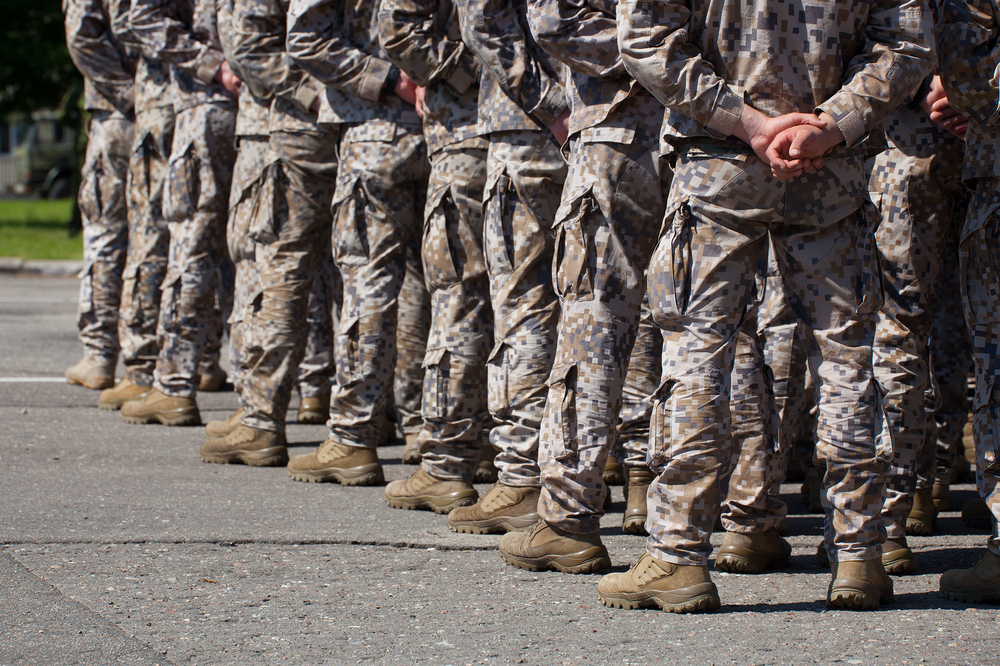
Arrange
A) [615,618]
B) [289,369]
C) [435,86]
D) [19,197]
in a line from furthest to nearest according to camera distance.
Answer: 1. [19,197]
2. [289,369]
3. [435,86]
4. [615,618]

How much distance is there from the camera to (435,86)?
480 centimetres

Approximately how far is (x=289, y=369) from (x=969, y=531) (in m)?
3.10

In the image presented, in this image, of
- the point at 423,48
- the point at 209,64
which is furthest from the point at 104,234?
the point at 423,48

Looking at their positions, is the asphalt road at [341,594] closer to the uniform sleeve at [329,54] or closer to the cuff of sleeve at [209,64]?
the uniform sleeve at [329,54]

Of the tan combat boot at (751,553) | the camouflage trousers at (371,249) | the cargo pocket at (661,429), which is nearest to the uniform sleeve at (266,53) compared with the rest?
the camouflage trousers at (371,249)

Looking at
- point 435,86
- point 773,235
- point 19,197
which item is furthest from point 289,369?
point 19,197

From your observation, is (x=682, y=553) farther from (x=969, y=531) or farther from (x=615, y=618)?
(x=969, y=531)

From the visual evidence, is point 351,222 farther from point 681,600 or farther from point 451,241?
point 681,600

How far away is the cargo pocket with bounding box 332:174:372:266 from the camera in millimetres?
5109

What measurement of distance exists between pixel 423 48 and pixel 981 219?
2.22 meters

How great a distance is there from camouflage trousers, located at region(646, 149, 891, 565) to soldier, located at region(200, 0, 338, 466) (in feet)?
8.47

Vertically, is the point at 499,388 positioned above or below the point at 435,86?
below

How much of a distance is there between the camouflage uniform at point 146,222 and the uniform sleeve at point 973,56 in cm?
480

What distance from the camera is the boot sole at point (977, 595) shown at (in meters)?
3.54
